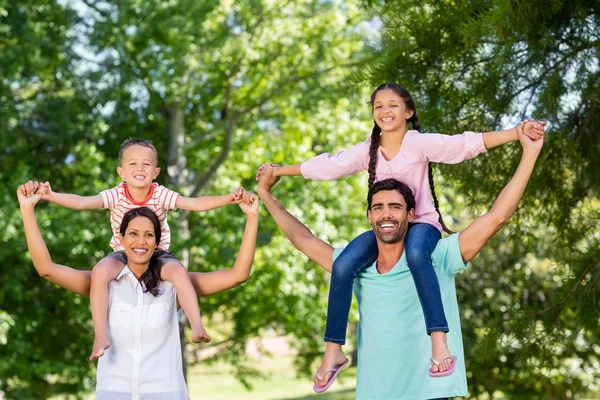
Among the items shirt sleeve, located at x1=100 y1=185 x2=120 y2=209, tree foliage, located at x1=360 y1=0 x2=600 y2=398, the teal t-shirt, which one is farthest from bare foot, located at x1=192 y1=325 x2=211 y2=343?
tree foliage, located at x1=360 y1=0 x2=600 y2=398

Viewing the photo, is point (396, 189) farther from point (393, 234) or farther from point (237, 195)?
point (237, 195)

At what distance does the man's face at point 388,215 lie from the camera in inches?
139

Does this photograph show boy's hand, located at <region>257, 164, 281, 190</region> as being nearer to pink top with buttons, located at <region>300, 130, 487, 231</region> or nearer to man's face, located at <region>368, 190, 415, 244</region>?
pink top with buttons, located at <region>300, 130, 487, 231</region>

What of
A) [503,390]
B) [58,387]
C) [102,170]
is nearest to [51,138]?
[102,170]

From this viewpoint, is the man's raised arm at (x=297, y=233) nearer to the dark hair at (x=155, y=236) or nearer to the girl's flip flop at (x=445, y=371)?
the dark hair at (x=155, y=236)

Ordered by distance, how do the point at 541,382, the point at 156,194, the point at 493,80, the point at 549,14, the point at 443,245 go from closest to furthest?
1. the point at 443,245
2. the point at 156,194
3. the point at 549,14
4. the point at 493,80
5. the point at 541,382

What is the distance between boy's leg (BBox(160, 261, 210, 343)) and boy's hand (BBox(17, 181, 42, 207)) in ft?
1.80

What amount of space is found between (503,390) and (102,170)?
6548 mm

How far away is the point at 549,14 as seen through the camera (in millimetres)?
5277

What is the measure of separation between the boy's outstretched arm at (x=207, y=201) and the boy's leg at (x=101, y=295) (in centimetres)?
39

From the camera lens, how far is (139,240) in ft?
11.8

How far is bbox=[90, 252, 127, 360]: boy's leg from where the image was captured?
3.49 meters

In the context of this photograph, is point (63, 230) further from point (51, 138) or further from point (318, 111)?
point (318, 111)

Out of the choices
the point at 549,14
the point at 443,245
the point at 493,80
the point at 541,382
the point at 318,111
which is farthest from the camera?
the point at 318,111
